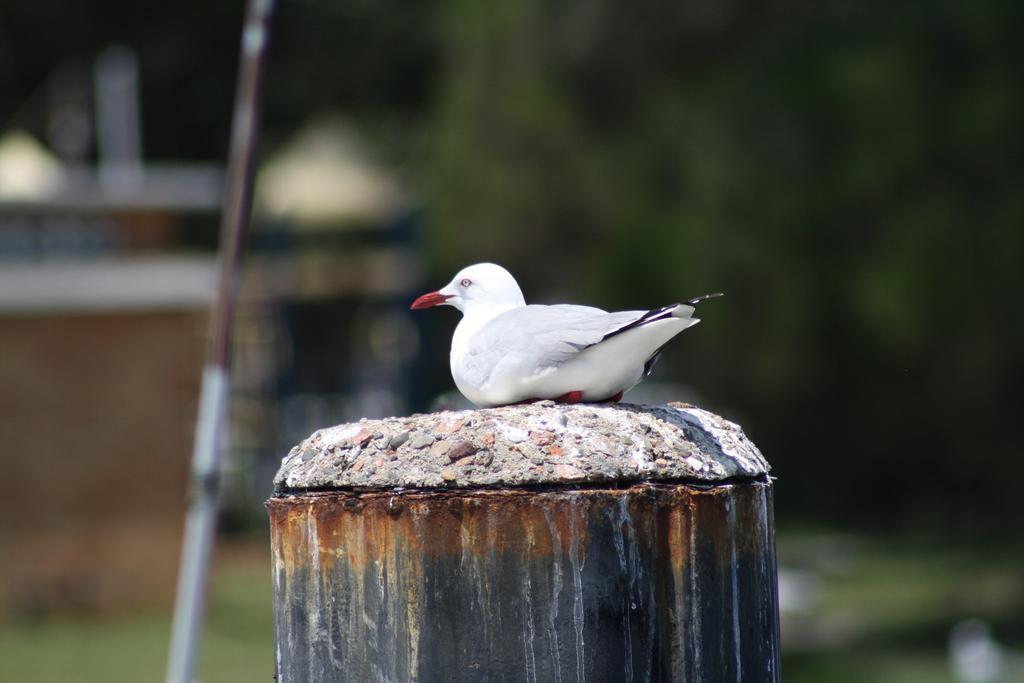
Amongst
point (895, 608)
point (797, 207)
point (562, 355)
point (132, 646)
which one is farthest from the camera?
point (895, 608)

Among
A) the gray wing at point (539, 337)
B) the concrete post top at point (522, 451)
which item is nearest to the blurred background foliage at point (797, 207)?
the gray wing at point (539, 337)

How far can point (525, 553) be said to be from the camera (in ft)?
7.77

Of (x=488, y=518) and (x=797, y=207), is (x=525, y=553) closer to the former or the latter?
(x=488, y=518)

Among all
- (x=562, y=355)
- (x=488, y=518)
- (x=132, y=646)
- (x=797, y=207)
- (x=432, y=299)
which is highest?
(x=797, y=207)

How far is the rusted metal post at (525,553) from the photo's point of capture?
7.77 feet

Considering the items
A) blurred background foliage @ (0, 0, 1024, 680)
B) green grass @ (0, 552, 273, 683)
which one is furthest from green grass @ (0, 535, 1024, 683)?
blurred background foliage @ (0, 0, 1024, 680)

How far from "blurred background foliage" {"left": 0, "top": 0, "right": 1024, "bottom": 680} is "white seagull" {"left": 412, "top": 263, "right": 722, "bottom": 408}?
6546 mm

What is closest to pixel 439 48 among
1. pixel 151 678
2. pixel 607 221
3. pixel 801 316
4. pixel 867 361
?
pixel 607 221

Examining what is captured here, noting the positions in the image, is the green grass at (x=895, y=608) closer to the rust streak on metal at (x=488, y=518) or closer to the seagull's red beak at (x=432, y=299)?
the seagull's red beak at (x=432, y=299)

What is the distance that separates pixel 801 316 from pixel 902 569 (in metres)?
3.53

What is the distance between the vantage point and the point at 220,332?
12.9 feet

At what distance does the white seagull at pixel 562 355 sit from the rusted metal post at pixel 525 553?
0.14 metres

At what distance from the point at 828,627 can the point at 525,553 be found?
8.95m

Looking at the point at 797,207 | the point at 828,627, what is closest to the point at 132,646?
the point at 828,627
